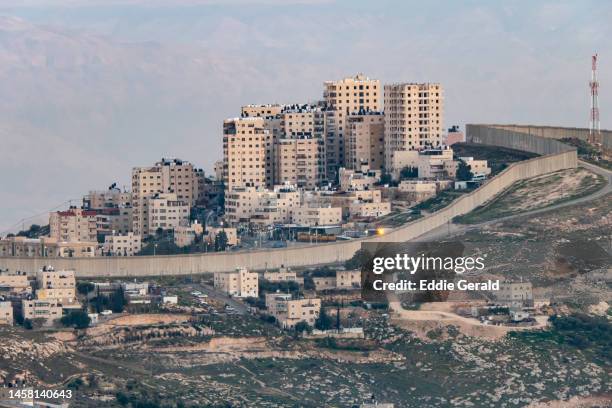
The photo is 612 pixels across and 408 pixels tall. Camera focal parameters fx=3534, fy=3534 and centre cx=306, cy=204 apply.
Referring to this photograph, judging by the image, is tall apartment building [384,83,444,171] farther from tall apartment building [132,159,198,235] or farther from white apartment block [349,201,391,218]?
tall apartment building [132,159,198,235]

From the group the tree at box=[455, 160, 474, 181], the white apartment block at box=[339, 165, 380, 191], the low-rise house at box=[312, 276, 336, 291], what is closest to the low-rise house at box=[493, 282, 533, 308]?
the low-rise house at box=[312, 276, 336, 291]

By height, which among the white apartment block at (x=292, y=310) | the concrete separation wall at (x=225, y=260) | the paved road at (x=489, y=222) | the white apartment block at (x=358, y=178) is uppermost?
the white apartment block at (x=358, y=178)

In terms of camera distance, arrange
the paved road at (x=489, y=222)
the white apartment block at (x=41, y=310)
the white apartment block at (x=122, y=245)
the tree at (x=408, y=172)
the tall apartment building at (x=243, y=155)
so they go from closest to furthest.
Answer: the white apartment block at (x=41, y=310) < the white apartment block at (x=122, y=245) < the paved road at (x=489, y=222) < the tall apartment building at (x=243, y=155) < the tree at (x=408, y=172)

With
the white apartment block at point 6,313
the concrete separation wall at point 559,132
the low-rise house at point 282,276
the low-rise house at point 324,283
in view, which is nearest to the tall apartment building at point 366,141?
the concrete separation wall at point 559,132

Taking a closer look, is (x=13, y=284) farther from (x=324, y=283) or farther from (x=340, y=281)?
(x=340, y=281)

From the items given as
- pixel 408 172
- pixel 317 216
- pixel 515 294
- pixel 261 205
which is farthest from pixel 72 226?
pixel 515 294

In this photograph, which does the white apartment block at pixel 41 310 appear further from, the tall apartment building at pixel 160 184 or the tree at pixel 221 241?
the tall apartment building at pixel 160 184

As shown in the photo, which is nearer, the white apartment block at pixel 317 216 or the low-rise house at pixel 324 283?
the low-rise house at pixel 324 283
